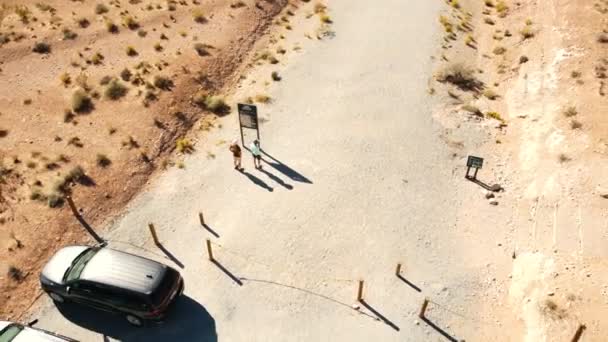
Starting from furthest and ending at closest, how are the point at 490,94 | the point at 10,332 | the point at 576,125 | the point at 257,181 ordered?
1. the point at 490,94
2. the point at 576,125
3. the point at 257,181
4. the point at 10,332

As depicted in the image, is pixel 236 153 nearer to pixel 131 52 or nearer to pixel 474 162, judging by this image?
pixel 474 162

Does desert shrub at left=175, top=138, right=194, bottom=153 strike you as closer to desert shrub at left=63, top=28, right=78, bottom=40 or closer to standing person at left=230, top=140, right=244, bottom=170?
standing person at left=230, top=140, right=244, bottom=170

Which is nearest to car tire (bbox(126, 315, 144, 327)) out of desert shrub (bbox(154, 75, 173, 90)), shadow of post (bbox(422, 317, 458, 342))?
shadow of post (bbox(422, 317, 458, 342))

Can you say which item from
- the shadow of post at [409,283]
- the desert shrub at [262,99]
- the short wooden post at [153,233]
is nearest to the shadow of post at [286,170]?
the desert shrub at [262,99]

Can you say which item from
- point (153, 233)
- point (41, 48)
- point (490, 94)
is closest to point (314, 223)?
point (153, 233)

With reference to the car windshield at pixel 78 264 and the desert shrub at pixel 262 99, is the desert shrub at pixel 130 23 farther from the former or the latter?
the car windshield at pixel 78 264

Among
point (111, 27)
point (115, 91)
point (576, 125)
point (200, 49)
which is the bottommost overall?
point (115, 91)
